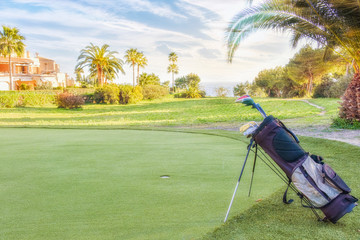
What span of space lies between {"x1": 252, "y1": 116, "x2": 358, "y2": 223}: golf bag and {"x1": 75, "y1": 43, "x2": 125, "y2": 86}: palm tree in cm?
3993

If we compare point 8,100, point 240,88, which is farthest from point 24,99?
point 240,88

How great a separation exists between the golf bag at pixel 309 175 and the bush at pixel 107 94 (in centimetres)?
3118

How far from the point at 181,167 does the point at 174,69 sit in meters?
66.7

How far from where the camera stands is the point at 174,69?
70.0m

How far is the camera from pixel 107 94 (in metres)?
32.7

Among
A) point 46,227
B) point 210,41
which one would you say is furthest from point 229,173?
point 210,41

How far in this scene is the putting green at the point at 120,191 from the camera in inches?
101

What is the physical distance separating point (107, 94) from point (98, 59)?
1164 centimetres

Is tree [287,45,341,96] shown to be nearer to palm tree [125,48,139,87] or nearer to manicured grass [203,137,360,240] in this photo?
palm tree [125,48,139,87]

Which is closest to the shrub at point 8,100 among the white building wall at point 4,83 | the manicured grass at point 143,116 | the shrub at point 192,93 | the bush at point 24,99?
the bush at point 24,99

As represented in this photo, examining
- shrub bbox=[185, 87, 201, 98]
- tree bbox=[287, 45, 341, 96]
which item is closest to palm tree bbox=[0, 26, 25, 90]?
shrub bbox=[185, 87, 201, 98]

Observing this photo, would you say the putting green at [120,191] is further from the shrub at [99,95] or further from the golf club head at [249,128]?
the shrub at [99,95]

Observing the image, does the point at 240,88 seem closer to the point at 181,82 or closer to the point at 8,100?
the point at 181,82

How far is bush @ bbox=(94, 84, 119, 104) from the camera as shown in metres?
32.6
